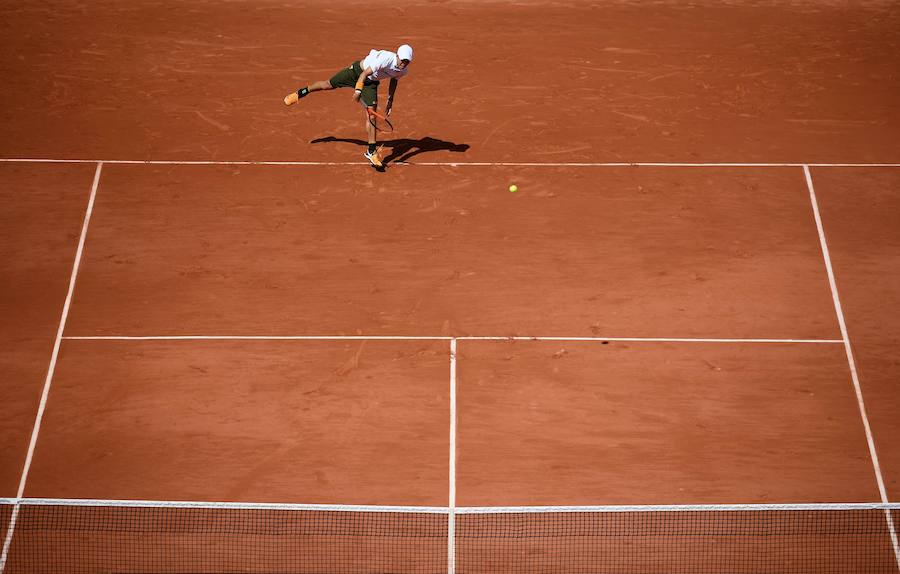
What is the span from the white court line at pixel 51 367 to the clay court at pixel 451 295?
3 centimetres

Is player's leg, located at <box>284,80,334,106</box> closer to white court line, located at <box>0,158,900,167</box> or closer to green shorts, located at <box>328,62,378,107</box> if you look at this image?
green shorts, located at <box>328,62,378,107</box>

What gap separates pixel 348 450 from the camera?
33.8 feet

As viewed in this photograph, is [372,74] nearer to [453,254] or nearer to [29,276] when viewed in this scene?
[453,254]

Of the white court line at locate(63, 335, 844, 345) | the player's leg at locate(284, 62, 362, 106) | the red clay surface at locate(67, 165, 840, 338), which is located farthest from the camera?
the player's leg at locate(284, 62, 362, 106)

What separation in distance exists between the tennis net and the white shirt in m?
5.48

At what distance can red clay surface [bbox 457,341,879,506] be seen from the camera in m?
10.0

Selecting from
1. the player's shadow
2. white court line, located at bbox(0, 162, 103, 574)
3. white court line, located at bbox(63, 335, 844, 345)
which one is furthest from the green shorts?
white court line, located at bbox(0, 162, 103, 574)

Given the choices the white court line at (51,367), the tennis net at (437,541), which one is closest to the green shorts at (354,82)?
the white court line at (51,367)

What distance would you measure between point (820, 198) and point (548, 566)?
6.51 metres

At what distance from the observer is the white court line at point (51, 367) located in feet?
31.3

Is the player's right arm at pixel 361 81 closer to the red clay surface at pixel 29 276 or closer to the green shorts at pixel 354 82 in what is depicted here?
the green shorts at pixel 354 82

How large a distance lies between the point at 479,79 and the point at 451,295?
464 cm

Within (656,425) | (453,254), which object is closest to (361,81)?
(453,254)

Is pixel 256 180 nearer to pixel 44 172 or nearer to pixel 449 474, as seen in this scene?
pixel 44 172
